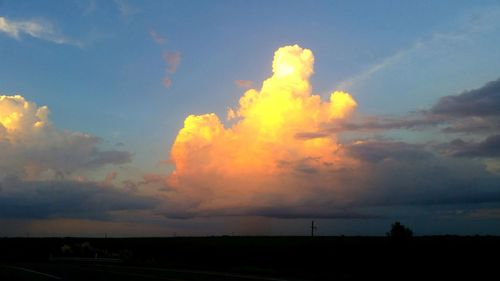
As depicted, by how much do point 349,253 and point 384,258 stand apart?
13528mm

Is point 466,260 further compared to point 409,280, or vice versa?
point 466,260

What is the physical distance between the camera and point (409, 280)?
29734 mm

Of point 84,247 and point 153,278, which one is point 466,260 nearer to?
point 153,278

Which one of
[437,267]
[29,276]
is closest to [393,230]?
[437,267]

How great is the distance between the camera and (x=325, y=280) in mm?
29906

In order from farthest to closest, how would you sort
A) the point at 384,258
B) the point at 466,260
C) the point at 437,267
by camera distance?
the point at 384,258
the point at 466,260
the point at 437,267

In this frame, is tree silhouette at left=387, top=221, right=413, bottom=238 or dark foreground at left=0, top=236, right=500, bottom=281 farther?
tree silhouette at left=387, top=221, right=413, bottom=238

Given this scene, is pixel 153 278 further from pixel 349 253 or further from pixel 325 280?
pixel 349 253

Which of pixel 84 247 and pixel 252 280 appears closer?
pixel 252 280

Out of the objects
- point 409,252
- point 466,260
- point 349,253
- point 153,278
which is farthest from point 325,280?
point 349,253

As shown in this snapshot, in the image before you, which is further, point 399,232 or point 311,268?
point 399,232

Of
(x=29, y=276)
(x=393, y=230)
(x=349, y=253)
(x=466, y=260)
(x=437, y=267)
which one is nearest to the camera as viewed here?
(x=29, y=276)

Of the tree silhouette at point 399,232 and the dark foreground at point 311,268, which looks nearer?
the dark foreground at point 311,268

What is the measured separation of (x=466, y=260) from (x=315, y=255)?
990 inches
